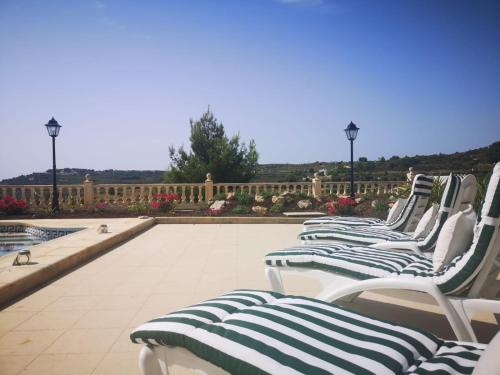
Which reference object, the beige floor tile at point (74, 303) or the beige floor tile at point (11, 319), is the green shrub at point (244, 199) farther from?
the beige floor tile at point (11, 319)

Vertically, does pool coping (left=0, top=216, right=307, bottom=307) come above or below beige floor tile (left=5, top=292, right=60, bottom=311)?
above

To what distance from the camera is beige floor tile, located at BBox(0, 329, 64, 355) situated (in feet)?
8.81

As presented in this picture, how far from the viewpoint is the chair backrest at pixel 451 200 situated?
315 cm

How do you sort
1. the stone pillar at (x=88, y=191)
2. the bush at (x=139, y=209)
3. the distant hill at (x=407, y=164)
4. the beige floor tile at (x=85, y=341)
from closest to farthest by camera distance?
the beige floor tile at (x=85, y=341) → the bush at (x=139, y=209) → the stone pillar at (x=88, y=191) → the distant hill at (x=407, y=164)

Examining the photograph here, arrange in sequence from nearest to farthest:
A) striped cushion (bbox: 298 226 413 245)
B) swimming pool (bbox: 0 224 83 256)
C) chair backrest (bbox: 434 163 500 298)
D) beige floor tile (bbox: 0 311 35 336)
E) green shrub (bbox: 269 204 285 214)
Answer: chair backrest (bbox: 434 163 500 298), beige floor tile (bbox: 0 311 35 336), striped cushion (bbox: 298 226 413 245), swimming pool (bbox: 0 224 83 256), green shrub (bbox: 269 204 285 214)

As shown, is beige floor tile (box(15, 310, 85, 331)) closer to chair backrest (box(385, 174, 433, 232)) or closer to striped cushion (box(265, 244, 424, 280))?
striped cushion (box(265, 244, 424, 280))

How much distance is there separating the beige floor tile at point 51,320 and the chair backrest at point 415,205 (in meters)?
4.00

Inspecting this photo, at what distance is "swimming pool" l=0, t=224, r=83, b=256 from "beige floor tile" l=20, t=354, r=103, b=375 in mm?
7023

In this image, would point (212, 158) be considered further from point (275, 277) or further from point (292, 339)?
point (292, 339)

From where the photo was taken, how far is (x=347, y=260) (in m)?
2.78

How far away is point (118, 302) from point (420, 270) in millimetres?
2951

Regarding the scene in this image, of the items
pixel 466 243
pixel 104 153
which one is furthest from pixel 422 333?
pixel 104 153

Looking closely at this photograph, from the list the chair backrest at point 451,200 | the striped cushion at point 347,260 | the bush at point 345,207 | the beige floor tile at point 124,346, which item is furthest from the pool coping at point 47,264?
the bush at point 345,207

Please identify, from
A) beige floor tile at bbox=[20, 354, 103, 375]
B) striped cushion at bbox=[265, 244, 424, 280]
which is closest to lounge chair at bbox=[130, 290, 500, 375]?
striped cushion at bbox=[265, 244, 424, 280]
